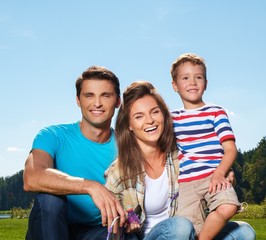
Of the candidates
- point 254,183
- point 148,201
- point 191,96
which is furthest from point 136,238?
point 254,183

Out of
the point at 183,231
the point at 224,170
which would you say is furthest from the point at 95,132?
the point at 183,231

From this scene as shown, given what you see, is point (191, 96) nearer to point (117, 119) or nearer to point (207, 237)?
point (117, 119)

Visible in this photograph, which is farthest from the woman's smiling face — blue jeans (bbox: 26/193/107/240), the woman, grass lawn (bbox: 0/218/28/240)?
grass lawn (bbox: 0/218/28/240)

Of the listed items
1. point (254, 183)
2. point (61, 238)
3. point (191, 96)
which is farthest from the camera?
point (254, 183)

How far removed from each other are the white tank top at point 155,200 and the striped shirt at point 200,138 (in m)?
0.17

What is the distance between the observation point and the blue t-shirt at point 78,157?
13.7 ft

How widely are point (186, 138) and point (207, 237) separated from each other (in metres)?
0.80

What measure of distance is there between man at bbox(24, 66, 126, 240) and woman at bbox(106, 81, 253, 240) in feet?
0.80

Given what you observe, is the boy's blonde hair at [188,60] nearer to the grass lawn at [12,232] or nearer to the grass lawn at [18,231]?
the grass lawn at [18,231]

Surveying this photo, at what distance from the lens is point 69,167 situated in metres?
4.27

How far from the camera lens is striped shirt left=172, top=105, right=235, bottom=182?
13.0 ft

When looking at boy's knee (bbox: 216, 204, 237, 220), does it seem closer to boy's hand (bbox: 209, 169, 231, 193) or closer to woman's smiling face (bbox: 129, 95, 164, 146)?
boy's hand (bbox: 209, 169, 231, 193)

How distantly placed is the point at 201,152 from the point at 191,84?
0.57m

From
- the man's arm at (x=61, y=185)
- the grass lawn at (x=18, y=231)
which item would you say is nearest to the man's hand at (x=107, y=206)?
the man's arm at (x=61, y=185)
